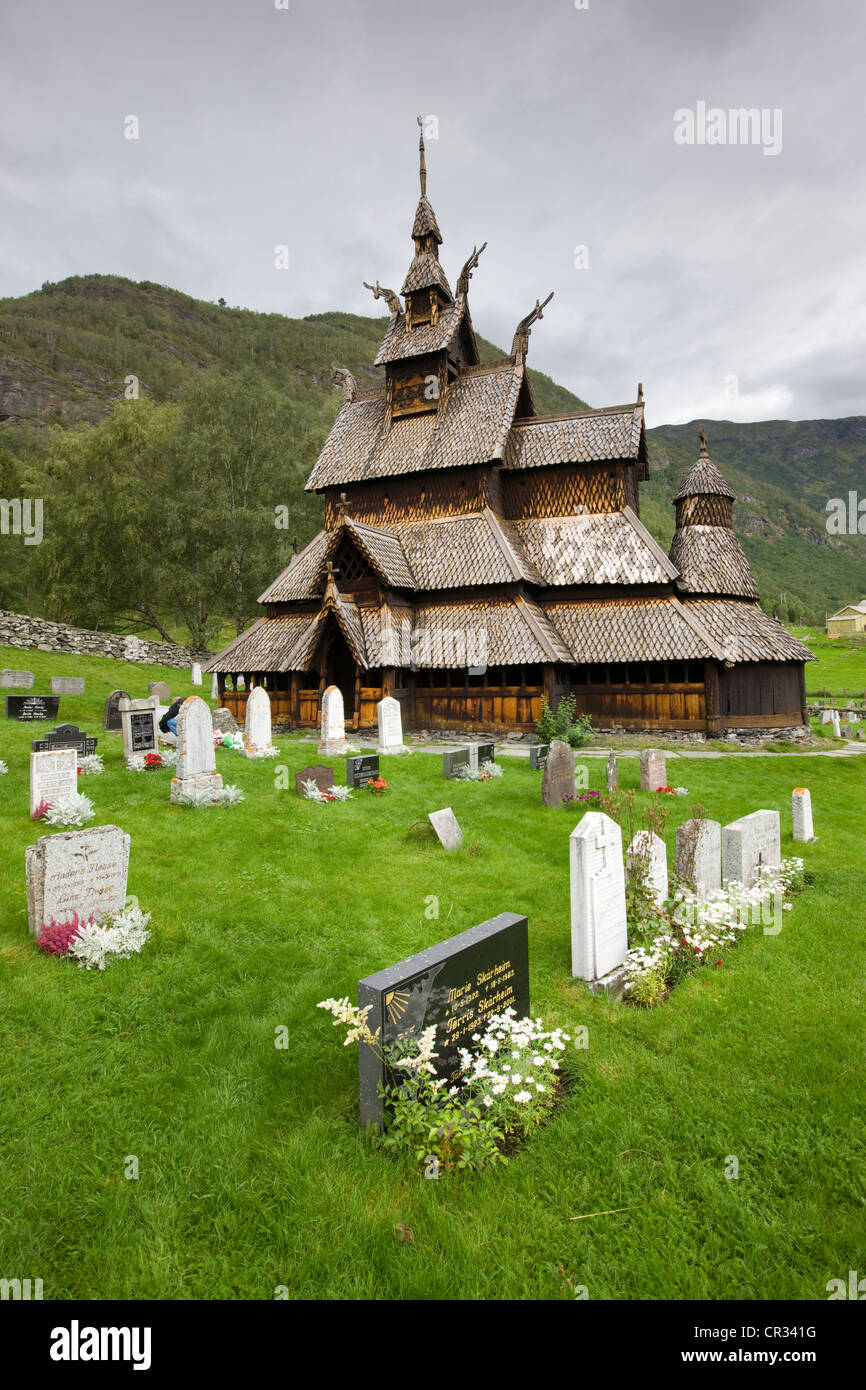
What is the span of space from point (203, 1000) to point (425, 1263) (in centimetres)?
283

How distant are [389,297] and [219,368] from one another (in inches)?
3680

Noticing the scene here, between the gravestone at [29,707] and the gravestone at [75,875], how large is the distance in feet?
40.0

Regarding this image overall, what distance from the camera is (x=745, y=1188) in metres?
3.34

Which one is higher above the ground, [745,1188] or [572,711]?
[572,711]

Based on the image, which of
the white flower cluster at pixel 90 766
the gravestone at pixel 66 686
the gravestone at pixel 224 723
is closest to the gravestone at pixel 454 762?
the white flower cluster at pixel 90 766

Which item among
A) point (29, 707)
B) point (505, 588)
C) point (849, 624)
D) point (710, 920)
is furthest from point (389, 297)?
point (849, 624)

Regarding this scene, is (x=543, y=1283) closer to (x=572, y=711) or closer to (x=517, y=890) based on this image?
(x=517, y=890)

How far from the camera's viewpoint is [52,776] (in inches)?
355

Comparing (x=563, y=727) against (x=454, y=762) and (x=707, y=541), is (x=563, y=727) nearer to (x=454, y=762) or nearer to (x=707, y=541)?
(x=454, y=762)

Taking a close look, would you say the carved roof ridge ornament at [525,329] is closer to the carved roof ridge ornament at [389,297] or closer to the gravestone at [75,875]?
the carved roof ridge ornament at [389,297]

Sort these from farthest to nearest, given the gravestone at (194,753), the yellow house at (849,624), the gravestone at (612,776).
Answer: the yellow house at (849,624) < the gravestone at (612,776) < the gravestone at (194,753)

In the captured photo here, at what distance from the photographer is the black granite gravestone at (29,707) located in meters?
16.1

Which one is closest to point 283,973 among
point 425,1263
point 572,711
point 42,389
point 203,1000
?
point 203,1000

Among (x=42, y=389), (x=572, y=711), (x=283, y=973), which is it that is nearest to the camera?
(x=283, y=973)
